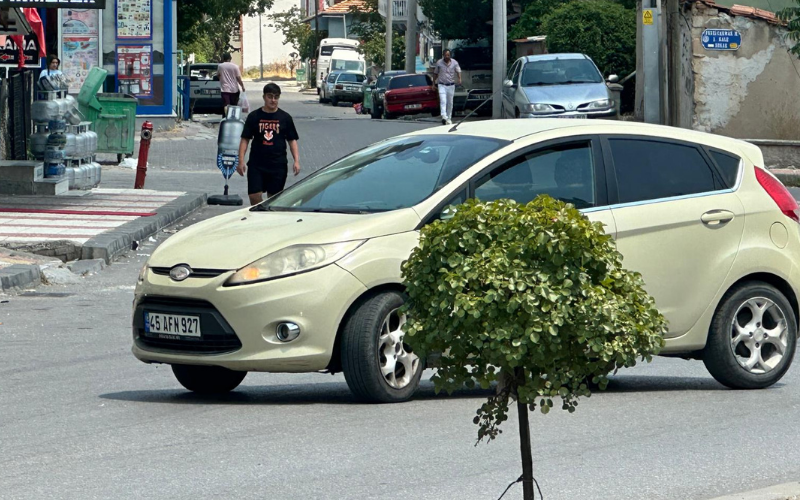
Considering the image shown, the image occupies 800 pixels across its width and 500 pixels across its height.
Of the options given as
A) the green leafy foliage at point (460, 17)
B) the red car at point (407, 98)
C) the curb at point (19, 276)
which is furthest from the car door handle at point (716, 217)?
the green leafy foliage at point (460, 17)

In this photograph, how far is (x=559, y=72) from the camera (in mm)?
29328

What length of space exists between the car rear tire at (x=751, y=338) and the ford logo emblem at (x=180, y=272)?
3037mm

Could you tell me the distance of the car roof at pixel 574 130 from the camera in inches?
311

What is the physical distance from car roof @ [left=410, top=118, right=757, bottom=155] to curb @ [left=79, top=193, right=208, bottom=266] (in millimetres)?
6640

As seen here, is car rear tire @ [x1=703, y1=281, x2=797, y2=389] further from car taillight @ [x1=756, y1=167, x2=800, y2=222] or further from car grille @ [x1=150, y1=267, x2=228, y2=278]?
car grille @ [x1=150, y1=267, x2=228, y2=278]

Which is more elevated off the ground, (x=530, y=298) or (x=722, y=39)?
(x=722, y=39)

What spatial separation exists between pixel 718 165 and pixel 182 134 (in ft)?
84.5

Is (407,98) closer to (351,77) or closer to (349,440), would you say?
(351,77)

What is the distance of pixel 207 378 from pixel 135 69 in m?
25.5

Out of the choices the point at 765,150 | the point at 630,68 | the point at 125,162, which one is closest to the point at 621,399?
the point at 765,150

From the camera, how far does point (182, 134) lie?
108ft

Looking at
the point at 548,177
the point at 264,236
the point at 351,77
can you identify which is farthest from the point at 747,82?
the point at 351,77

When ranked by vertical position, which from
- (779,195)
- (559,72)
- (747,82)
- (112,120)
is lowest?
(779,195)

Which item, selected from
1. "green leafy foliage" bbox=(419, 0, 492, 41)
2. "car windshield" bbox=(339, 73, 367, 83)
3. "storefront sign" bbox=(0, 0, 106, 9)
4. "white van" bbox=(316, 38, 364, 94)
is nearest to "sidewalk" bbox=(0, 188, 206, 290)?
"storefront sign" bbox=(0, 0, 106, 9)
